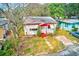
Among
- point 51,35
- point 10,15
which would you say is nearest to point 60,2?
point 51,35

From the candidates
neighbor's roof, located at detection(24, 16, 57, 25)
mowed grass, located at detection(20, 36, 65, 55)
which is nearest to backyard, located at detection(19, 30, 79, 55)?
mowed grass, located at detection(20, 36, 65, 55)

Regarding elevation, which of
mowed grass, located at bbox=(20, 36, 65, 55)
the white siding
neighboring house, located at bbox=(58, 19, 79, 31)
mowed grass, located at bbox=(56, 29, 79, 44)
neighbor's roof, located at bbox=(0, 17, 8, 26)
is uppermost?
neighbor's roof, located at bbox=(0, 17, 8, 26)

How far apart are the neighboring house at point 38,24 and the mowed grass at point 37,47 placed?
0.06 m

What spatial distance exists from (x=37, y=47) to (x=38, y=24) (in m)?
0.18

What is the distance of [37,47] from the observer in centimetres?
112

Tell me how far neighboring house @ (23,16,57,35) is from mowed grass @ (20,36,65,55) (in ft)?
0.21

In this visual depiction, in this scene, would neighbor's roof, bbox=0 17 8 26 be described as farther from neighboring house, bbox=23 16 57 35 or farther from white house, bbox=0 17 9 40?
neighboring house, bbox=23 16 57 35

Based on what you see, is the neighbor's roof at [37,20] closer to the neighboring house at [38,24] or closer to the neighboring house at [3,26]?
the neighboring house at [38,24]

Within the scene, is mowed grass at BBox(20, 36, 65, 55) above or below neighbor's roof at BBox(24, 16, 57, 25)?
below

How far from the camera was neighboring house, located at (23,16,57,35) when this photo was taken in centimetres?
113

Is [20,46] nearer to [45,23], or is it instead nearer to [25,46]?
[25,46]

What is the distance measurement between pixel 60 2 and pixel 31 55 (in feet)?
1.58

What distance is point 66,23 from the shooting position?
3.70 ft

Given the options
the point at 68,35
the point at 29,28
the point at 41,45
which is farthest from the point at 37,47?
the point at 68,35
